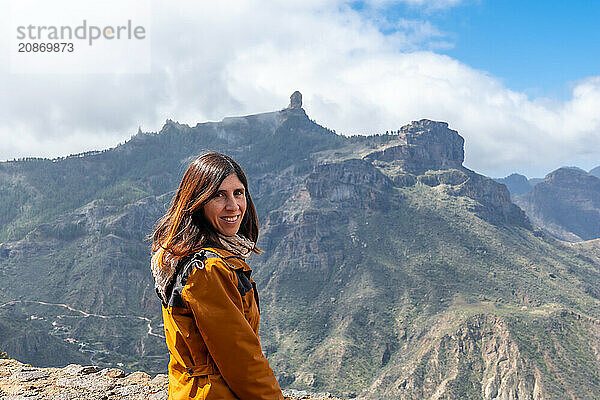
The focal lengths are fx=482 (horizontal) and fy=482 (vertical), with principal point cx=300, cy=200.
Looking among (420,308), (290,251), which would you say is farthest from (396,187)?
(420,308)

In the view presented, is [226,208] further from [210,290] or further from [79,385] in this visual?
[79,385]

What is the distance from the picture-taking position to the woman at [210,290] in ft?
11.7

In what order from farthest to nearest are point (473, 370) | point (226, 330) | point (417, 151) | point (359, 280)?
point (417, 151) < point (359, 280) < point (473, 370) < point (226, 330)

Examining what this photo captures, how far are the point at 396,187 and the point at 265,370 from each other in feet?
562

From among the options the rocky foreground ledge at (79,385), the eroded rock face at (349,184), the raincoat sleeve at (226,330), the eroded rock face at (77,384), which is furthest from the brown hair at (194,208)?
the eroded rock face at (349,184)

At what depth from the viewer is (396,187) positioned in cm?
17138

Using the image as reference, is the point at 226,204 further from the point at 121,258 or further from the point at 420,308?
the point at 121,258

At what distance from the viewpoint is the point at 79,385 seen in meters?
8.99

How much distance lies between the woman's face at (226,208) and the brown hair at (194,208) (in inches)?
1.9

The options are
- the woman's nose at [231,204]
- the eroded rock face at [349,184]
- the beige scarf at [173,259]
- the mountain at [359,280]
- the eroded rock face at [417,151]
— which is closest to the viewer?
the beige scarf at [173,259]

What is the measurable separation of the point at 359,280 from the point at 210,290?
133363 millimetres

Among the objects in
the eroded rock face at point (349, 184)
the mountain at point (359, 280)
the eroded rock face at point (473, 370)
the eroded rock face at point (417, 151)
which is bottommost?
the eroded rock face at point (473, 370)

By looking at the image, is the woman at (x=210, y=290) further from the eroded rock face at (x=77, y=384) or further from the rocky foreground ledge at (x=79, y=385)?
the eroded rock face at (x=77, y=384)

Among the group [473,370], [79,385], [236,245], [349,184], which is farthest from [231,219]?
[349,184]
